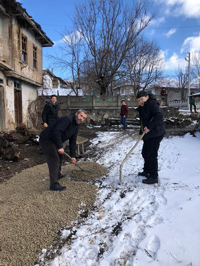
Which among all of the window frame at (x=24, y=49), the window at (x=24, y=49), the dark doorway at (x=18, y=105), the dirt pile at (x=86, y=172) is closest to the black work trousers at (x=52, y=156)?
the dirt pile at (x=86, y=172)

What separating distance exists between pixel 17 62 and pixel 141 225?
1022 cm

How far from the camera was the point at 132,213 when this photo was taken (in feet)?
9.07

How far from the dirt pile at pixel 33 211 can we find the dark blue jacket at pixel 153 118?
155 centimetres

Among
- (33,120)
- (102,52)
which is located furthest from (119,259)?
(102,52)

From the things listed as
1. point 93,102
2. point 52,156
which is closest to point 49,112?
point 52,156

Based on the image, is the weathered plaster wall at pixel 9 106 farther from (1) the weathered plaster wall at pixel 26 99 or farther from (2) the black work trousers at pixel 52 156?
(2) the black work trousers at pixel 52 156

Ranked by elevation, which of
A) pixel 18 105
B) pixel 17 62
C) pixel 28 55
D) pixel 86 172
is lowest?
pixel 86 172

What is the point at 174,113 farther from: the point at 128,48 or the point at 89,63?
the point at 89,63

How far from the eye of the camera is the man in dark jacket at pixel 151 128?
3.47 m

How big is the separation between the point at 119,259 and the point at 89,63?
16.9 metres

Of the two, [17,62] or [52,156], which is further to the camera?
[17,62]

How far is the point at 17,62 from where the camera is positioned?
9.95m

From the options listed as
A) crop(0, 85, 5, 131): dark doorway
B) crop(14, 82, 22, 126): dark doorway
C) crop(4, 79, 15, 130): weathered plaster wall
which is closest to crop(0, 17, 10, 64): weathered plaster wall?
crop(4, 79, 15, 130): weathered plaster wall

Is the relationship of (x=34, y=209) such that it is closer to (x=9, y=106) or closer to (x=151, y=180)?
(x=151, y=180)
